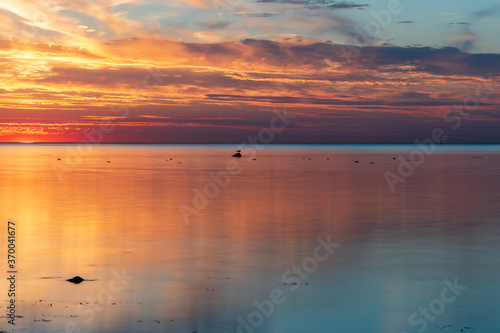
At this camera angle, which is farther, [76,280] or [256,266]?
[256,266]

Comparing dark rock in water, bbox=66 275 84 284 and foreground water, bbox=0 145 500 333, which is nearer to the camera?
foreground water, bbox=0 145 500 333

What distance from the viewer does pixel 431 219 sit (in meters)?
39.8

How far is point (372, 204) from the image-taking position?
4894 centimetres

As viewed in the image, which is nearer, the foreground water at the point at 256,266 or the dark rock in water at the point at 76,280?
the foreground water at the point at 256,266

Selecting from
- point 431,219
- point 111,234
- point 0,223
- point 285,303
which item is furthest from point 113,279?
point 431,219

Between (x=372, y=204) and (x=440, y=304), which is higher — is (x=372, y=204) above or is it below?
above

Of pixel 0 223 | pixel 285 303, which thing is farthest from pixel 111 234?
pixel 285 303

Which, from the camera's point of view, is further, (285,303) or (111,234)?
(111,234)

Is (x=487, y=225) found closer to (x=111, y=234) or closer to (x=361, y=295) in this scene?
(x=361, y=295)

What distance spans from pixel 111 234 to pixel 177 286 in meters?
13.3

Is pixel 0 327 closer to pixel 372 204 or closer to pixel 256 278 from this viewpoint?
pixel 256 278

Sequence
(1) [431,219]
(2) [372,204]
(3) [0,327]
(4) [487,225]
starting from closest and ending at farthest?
(3) [0,327] < (4) [487,225] < (1) [431,219] < (2) [372,204]

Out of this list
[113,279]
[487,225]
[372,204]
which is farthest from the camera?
[372,204]

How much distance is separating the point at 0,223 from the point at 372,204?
28132 millimetres
